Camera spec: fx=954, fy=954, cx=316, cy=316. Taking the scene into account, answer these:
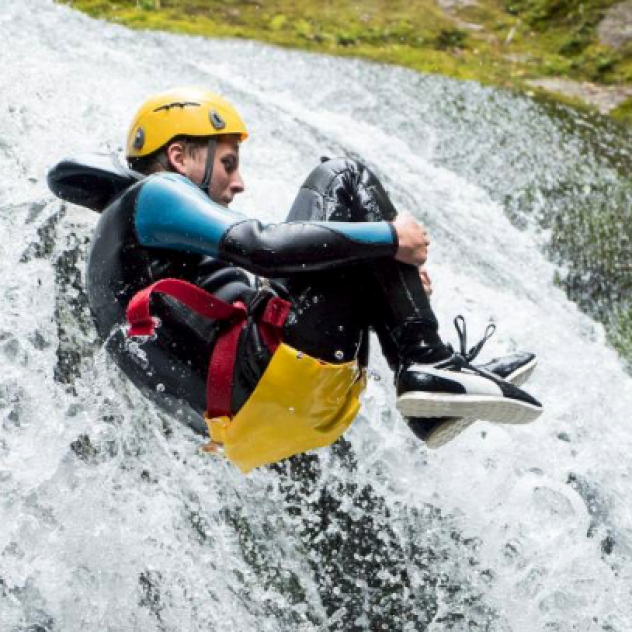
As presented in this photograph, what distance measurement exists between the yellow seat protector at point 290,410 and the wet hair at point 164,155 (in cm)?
106

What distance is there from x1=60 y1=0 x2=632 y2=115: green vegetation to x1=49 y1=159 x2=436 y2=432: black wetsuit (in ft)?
32.2

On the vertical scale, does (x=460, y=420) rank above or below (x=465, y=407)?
below

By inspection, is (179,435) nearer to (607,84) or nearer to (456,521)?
(456,521)

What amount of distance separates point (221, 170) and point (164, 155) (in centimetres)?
27

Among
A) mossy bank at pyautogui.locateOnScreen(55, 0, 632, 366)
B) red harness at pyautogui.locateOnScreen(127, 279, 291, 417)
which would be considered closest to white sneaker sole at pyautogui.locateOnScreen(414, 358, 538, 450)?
red harness at pyautogui.locateOnScreen(127, 279, 291, 417)

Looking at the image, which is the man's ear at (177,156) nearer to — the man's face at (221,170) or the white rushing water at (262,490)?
the man's face at (221,170)

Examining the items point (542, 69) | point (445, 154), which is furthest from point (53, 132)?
point (542, 69)

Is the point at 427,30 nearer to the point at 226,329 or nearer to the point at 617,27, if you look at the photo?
the point at 617,27

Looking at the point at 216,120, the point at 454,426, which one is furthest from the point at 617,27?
the point at 454,426

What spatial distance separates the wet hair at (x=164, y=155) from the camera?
4.30 meters

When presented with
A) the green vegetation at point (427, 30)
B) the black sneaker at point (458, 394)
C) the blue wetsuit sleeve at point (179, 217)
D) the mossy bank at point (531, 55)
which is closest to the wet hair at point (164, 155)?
the blue wetsuit sleeve at point (179, 217)

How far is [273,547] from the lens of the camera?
5020mm

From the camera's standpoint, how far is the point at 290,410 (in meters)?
3.95

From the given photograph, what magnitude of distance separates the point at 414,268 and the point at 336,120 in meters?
6.89
